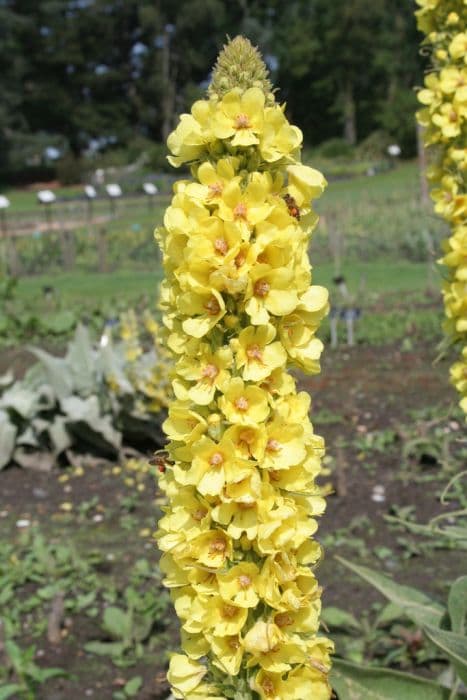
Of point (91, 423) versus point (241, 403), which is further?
point (91, 423)

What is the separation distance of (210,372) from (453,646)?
702mm

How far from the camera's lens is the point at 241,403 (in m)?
1.40

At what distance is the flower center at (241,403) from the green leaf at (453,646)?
0.58 metres

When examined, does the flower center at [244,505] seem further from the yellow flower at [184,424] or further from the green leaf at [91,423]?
the green leaf at [91,423]

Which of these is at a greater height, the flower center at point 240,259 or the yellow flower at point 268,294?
the flower center at point 240,259

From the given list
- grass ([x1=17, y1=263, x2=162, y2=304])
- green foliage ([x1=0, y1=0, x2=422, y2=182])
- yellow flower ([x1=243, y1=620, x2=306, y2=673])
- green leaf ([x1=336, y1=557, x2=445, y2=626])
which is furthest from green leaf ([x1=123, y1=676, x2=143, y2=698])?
green foliage ([x1=0, y1=0, x2=422, y2=182])

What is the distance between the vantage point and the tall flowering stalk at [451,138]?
8.25ft

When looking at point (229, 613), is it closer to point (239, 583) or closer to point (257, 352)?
point (239, 583)

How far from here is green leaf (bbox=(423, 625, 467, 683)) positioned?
165 cm

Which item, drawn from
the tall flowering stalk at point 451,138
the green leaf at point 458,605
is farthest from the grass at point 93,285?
the green leaf at point 458,605

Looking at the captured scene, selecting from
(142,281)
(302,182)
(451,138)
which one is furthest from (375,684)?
(142,281)

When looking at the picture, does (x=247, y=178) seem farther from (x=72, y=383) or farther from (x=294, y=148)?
(x=72, y=383)

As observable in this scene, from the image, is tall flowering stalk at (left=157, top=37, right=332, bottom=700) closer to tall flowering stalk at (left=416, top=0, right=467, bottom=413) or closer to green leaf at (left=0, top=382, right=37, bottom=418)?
tall flowering stalk at (left=416, top=0, right=467, bottom=413)

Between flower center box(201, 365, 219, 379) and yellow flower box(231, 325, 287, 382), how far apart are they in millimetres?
41
